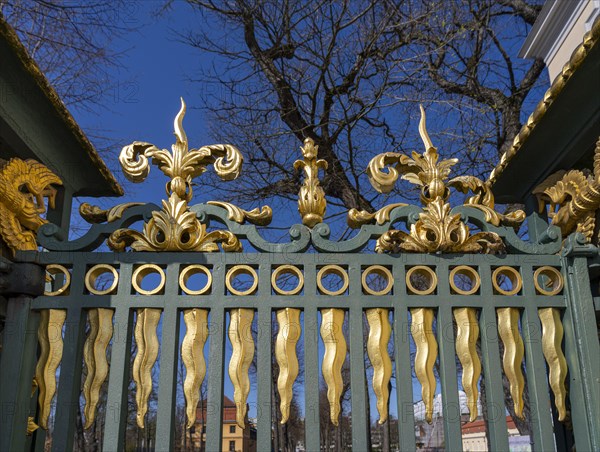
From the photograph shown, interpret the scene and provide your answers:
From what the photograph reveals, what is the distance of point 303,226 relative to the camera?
311 centimetres

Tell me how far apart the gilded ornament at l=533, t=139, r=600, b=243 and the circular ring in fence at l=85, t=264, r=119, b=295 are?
235 centimetres

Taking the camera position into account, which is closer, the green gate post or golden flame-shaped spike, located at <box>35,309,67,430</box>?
the green gate post

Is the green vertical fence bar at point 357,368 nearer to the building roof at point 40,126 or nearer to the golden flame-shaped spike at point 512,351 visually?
the golden flame-shaped spike at point 512,351

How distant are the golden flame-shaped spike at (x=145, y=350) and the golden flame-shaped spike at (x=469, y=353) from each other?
4.85 ft

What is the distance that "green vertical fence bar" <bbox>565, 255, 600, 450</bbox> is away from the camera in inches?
111

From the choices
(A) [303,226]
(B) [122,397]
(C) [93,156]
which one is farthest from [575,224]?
(C) [93,156]

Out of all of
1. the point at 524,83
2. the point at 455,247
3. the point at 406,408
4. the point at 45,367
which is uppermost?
the point at 524,83

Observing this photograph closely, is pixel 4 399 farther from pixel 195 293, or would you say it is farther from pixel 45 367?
pixel 195 293

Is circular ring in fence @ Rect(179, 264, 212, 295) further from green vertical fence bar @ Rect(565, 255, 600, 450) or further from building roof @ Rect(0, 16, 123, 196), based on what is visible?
green vertical fence bar @ Rect(565, 255, 600, 450)

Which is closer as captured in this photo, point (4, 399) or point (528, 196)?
point (4, 399)

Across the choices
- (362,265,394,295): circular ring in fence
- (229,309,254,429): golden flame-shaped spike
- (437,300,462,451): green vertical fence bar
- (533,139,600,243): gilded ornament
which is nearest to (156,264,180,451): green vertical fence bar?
(229,309,254,429): golden flame-shaped spike

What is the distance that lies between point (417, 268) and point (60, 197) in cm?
208

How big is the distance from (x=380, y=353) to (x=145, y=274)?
1.22 metres

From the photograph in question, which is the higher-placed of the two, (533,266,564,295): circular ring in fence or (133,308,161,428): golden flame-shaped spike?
(533,266,564,295): circular ring in fence
